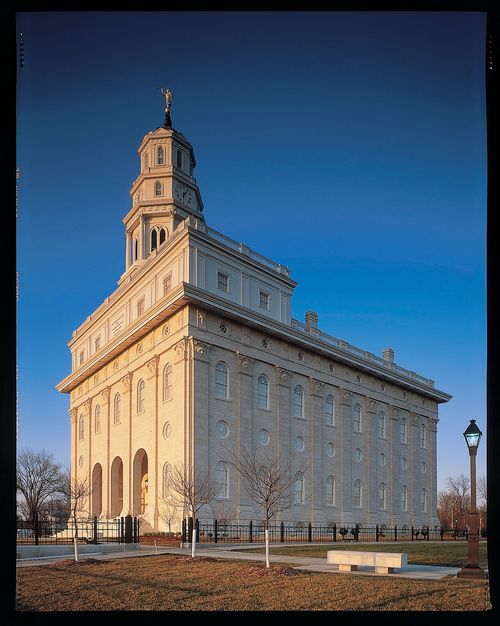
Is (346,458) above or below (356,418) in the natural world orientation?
below

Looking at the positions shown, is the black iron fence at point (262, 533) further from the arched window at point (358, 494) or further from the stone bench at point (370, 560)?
the stone bench at point (370, 560)

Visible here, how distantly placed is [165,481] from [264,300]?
11.2 m

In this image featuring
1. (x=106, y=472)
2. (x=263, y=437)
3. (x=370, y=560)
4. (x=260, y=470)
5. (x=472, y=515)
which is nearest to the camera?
(x=370, y=560)

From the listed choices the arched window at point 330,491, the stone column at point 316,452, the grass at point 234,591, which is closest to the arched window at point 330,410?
the stone column at point 316,452

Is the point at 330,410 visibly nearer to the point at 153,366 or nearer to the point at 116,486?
the point at 153,366

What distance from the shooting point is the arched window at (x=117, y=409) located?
4416 centimetres

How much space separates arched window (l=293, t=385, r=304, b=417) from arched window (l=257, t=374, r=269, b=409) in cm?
245

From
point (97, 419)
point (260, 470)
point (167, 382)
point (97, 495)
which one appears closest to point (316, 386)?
point (260, 470)

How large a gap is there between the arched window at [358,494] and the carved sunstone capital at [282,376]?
1018 centimetres

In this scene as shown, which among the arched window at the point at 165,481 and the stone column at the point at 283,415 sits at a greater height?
the stone column at the point at 283,415

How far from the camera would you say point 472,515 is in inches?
652

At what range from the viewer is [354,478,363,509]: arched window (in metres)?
46.5

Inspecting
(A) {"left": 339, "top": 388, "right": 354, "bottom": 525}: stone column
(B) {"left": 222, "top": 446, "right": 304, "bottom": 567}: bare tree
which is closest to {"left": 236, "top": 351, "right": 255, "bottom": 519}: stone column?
(B) {"left": 222, "top": 446, "right": 304, "bottom": 567}: bare tree
